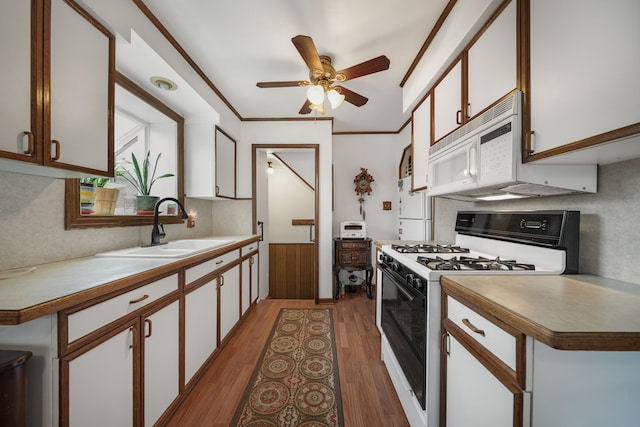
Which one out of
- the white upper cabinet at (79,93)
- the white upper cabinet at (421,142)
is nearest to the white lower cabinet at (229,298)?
the white upper cabinet at (79,93)

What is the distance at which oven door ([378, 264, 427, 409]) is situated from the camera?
3.87 ft

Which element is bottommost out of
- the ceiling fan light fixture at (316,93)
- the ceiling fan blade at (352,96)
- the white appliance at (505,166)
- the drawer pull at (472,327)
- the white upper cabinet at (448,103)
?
the drawer pull at (472,327)

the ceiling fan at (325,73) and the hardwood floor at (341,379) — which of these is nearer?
the hardwood floor at (341,379)

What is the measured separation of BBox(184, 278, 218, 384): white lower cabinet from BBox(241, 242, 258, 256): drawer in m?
0.69

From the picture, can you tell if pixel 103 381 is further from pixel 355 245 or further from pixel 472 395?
pixel 355 245

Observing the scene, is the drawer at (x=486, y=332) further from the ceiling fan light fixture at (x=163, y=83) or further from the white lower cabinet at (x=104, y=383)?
the ceiling fan light fixture at (x=163, y=83)

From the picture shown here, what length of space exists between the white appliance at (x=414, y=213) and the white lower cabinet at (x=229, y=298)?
184cm

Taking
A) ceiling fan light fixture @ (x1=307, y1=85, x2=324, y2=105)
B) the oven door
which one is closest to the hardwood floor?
the oven door

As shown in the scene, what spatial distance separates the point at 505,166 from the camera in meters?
1.06

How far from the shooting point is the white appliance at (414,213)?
2.59 metres

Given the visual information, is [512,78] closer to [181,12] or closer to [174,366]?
[181,12]

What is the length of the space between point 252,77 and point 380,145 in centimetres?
223

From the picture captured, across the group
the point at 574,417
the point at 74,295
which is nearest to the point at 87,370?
the point at 74,295

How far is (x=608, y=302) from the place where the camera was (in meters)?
0.74
